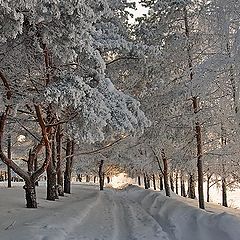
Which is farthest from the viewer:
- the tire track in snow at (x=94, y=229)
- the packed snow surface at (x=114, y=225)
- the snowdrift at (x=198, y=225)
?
the tire track in snow at (x=94, y=229)

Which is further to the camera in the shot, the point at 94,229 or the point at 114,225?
the point at 114,225

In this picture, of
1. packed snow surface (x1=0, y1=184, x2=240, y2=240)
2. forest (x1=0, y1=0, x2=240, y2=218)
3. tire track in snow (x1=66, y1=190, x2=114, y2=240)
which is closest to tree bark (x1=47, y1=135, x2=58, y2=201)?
forest (x1=0, y1=0, x2=240, y2=218)

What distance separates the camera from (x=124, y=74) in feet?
62.1

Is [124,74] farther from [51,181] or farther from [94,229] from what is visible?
[94,229]

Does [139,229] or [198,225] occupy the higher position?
[198,225]

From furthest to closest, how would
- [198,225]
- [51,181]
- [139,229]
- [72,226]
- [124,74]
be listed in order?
[124,74], [51,181], [139,229], [72,226], [198,225]

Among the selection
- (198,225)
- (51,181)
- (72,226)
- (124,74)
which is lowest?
(72,226)

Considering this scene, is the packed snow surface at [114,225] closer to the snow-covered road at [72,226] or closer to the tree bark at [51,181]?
the snow-covered road at [72,226]

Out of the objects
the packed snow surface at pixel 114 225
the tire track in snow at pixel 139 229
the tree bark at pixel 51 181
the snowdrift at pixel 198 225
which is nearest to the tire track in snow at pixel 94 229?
the packed snow surface at pixel 114 225

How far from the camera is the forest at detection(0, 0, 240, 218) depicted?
9594 mm

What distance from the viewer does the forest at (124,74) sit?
9594 millimetres

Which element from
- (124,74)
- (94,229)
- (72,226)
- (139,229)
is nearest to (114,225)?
(139,229)

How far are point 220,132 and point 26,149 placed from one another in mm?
22570

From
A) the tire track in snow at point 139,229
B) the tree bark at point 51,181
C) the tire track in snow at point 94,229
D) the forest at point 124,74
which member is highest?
the forest at point 124,74
